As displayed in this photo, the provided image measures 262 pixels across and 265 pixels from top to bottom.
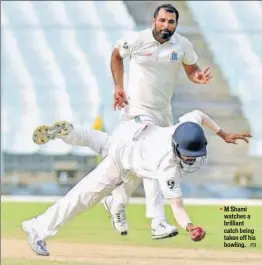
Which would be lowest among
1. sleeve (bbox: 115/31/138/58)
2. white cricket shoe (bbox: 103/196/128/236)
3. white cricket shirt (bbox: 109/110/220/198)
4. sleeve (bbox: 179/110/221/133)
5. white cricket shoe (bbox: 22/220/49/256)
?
white cricket shoe (bbox: 22/220/49/256)

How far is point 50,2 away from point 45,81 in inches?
16.0

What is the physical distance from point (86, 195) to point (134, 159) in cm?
21

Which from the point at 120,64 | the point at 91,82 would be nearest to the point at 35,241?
the point at 120,64

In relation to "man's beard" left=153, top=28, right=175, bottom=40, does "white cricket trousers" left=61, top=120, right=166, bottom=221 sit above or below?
below

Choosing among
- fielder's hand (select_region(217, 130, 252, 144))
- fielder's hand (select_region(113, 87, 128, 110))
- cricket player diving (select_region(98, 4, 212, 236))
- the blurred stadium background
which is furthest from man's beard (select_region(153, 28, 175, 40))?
the blurred stadium background

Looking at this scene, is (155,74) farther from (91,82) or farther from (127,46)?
(91,82)

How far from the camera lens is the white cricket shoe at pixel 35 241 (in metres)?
3.42

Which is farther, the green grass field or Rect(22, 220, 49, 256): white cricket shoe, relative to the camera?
the green grass field

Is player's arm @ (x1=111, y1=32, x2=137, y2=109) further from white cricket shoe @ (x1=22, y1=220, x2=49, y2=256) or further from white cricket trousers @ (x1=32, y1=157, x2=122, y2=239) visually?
white cricket shoe @ (x1=22, y1=220, x2=49, y2=256)

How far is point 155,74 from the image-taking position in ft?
11.2

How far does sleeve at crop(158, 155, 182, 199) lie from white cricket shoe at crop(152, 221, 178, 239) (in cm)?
29

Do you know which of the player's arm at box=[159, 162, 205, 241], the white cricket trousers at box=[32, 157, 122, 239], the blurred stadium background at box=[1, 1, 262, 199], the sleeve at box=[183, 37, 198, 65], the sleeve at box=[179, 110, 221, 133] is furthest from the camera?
the blurred stadium background at box=[1, 1, 262, 199]

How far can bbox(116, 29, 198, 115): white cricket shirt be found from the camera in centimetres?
340

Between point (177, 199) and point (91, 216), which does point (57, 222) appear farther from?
point (91, 216)
